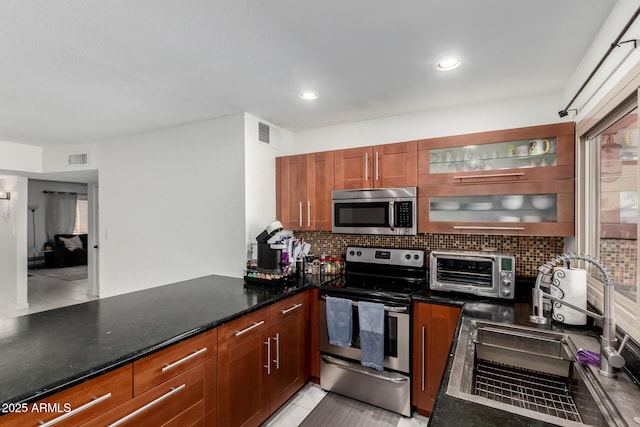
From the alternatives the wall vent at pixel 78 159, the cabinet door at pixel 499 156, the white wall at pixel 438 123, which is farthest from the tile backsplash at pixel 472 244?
the wall vent at pixel 78 159

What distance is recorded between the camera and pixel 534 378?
1.37 meters

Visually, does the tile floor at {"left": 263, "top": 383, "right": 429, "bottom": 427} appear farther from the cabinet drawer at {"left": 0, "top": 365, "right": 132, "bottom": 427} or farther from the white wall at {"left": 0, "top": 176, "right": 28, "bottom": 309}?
the white wall at {"left": 0, "top": 176, "right": 28, "bottom": 309}

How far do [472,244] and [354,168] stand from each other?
122cm

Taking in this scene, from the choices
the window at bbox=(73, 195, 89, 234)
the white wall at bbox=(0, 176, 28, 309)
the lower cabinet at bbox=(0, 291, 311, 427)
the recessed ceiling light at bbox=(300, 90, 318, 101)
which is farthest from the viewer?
the window at bbox=(73, 195, 89, 234)

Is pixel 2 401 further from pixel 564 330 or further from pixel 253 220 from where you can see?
pixel 564 330

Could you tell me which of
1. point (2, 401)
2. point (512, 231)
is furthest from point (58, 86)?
point (512, 231)

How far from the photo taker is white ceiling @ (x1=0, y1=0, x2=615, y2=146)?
142 cm

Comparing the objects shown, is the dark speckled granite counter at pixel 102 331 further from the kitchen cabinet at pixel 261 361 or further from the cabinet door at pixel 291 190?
the cabinet door at pixel 291 190

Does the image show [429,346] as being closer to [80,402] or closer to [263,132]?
[80,402]

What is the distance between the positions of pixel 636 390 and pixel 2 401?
208 cm

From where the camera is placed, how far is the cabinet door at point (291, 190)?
3.07 metres

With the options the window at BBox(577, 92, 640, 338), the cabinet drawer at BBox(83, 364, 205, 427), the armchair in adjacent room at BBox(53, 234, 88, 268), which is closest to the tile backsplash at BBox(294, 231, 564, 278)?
the window at BBox(577, 92, 640, 338)

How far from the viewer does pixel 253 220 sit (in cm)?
287

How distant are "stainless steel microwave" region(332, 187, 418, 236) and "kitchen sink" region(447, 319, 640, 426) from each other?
3.30 ft
